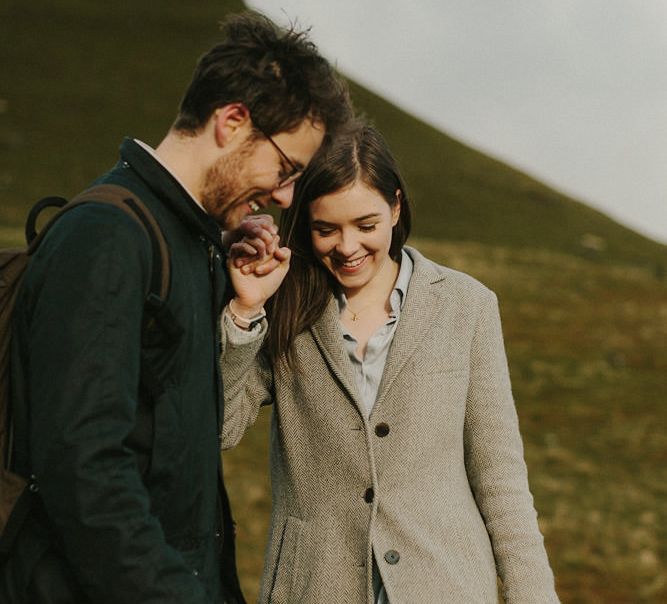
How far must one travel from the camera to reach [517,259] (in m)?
37.8

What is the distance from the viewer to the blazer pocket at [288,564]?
425cm

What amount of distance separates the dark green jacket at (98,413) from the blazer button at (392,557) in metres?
1.32

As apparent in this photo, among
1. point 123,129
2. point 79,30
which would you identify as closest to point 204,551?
point 123,129

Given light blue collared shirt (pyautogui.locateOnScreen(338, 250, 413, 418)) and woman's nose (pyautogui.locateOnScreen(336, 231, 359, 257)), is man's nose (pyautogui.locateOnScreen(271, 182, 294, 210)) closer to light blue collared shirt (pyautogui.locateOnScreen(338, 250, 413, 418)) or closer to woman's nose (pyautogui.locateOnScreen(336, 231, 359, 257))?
woman's nose (pyautogui.locateOnScreen(336, 231, 359, 257))

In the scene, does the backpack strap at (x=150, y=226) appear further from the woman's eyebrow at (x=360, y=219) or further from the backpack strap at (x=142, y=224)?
the woman's eyebrow at (x=360, y=219)

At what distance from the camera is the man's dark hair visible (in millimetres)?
3316

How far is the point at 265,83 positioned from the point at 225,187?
353 millimetres

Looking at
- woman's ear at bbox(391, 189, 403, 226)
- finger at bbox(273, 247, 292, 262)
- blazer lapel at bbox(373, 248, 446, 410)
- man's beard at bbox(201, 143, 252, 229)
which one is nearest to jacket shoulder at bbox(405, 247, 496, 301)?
blazer lapel at bbox(373, 248, 446, 410)

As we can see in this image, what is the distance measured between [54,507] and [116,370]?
0.39m

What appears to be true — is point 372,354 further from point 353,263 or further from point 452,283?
point 452,283

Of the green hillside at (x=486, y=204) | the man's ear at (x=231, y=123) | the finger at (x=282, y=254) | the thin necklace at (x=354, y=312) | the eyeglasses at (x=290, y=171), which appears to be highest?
the green hillside at (x=486, y=204)

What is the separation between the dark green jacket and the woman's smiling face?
1.43m

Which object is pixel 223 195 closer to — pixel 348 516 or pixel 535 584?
pixel 348 516

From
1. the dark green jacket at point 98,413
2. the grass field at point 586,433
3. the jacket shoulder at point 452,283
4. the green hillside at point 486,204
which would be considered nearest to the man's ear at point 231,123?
the dark green jacket at point 98,413
